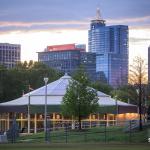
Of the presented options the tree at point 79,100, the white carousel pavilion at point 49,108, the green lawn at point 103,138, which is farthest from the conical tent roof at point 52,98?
the green lawn at point 103,138

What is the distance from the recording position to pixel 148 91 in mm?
110250

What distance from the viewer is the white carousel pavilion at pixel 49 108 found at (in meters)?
85.4

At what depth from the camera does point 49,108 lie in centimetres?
Answer: 8456

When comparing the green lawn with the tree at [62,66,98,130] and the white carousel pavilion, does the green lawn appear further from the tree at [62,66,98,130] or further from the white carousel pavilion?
the white carousel pavilion

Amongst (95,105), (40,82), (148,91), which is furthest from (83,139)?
(40,82)

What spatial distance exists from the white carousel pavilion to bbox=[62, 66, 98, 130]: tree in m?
13.8

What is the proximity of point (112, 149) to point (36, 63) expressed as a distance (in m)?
122

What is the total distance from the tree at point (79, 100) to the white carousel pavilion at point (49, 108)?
45.2ft

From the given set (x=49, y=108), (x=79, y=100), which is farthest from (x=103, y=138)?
(x=49, y=108)

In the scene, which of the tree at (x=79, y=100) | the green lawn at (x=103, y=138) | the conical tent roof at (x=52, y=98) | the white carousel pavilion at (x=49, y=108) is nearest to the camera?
the green lawn at (x=103, y=138)

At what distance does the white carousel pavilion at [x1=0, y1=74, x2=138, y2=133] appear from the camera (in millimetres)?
85375

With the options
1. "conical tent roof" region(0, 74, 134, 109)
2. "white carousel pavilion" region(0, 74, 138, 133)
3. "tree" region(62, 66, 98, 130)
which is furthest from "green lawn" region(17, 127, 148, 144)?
"conical tent roof" region(0, 74, 134, 109)

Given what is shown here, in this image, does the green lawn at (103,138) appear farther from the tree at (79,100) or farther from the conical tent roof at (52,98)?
the conical tent roof at (52,98)

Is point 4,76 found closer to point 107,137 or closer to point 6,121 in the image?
point 6,121
